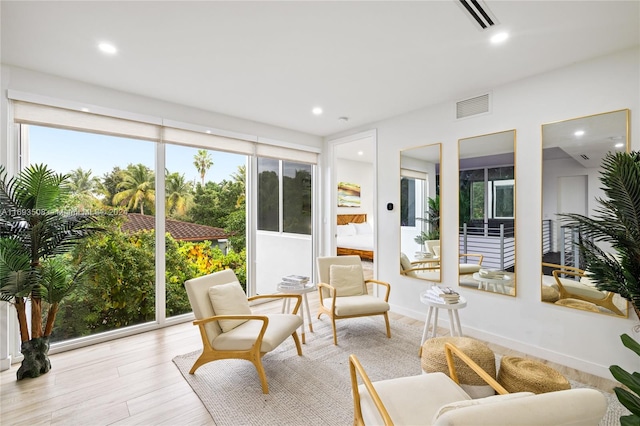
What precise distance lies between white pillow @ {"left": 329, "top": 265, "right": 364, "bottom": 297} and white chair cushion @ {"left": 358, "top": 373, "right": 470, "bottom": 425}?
6.23ft

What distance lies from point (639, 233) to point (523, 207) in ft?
3.61

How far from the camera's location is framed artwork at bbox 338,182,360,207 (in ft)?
26.3

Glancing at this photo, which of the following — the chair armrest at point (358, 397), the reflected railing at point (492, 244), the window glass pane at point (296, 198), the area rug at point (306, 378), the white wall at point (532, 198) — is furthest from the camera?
the window glass pane at point (296, 198)

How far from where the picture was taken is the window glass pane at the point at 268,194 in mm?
4551

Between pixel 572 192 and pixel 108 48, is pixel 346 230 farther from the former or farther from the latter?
pixel 108 48

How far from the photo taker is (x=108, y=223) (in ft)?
10.6

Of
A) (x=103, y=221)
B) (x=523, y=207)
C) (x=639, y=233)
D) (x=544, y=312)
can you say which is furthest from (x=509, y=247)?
(x=103, y=221)

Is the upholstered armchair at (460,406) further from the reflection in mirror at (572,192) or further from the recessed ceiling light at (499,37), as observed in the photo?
the recessed ceiling light at (499,37)

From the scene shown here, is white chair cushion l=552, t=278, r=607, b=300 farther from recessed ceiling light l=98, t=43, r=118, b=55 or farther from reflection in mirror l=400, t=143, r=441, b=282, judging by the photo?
recessed ceiling light l=98, t=43, r=118, b=55

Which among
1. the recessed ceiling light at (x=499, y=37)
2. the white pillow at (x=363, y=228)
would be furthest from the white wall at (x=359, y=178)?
the recessed ceiling light at (x=499, y=37)

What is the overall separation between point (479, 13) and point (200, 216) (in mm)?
3518

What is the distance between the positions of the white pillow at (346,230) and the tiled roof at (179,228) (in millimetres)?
4107

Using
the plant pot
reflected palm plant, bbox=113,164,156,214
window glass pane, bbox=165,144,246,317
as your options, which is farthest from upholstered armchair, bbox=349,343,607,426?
reflected palm plant, bbox=113,164,156,214

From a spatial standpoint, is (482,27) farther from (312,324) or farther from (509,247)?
(312,324)
